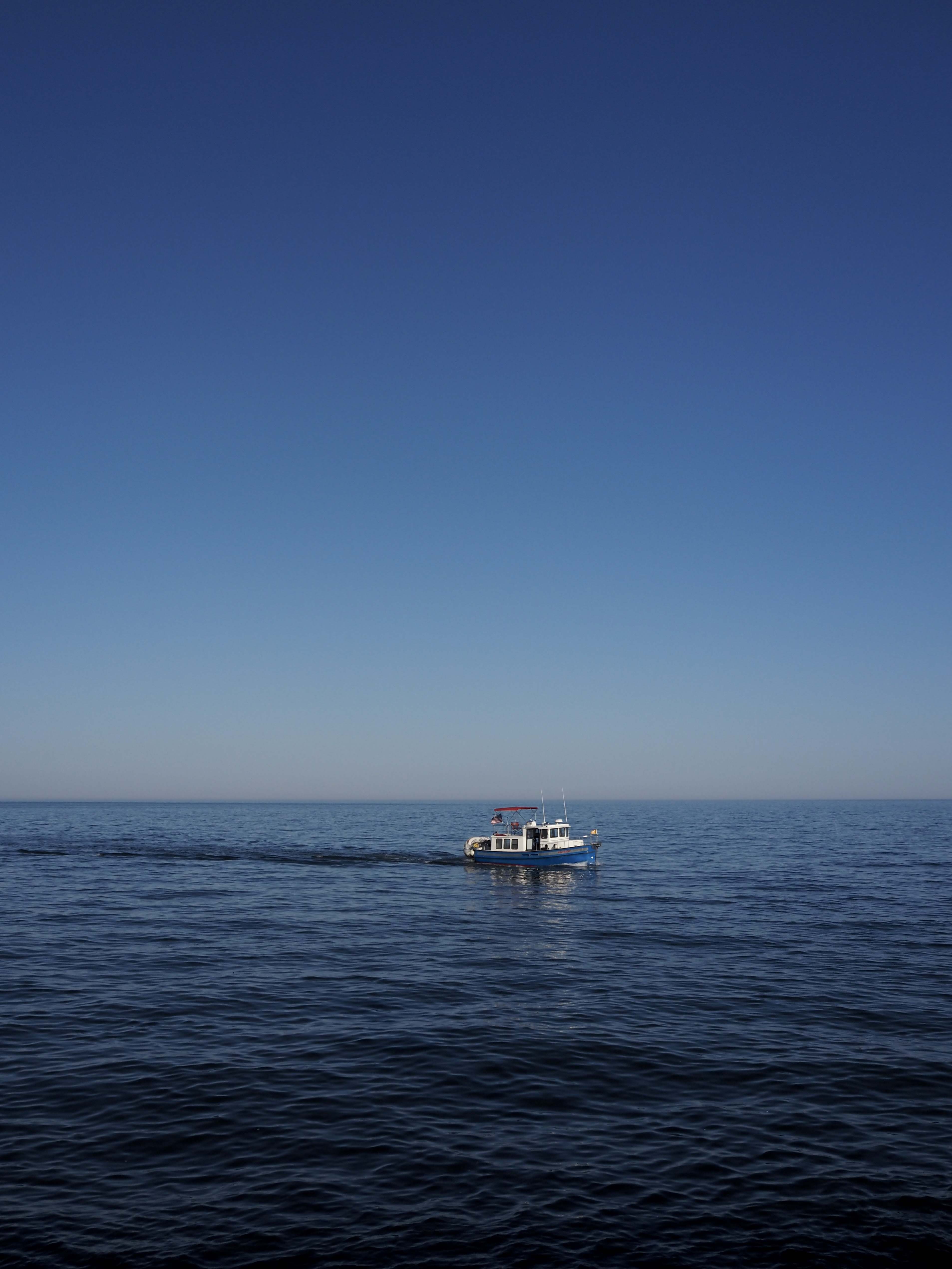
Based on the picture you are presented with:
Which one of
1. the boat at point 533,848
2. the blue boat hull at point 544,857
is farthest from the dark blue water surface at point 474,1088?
A: the boat at point 533,848

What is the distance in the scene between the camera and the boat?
3024 inches

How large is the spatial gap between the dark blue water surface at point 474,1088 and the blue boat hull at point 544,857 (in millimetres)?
25033

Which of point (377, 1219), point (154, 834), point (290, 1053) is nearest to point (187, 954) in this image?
point (290, 1053)

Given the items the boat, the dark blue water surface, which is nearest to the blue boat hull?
the boat

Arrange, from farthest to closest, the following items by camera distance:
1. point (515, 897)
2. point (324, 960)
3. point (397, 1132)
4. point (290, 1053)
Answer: point (515, 897)
point (324, 960)
point (290, 1053)
point (397, 1132)

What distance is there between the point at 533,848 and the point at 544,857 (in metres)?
1.85

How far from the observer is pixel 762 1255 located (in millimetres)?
14531

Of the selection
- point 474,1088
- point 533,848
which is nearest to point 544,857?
point 533,848

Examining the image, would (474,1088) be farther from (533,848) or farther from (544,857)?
(533,848)

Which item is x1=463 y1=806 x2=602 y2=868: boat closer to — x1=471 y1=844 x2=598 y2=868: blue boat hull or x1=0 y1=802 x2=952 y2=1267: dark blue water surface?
x1=471 y1=844 x2=598 y2=868: blue boat hull

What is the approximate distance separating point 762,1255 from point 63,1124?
1571 cm

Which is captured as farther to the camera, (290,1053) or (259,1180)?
(290,1053)

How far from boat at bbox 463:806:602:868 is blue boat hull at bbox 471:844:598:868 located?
2 cm

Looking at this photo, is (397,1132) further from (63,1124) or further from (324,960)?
(324,960)
